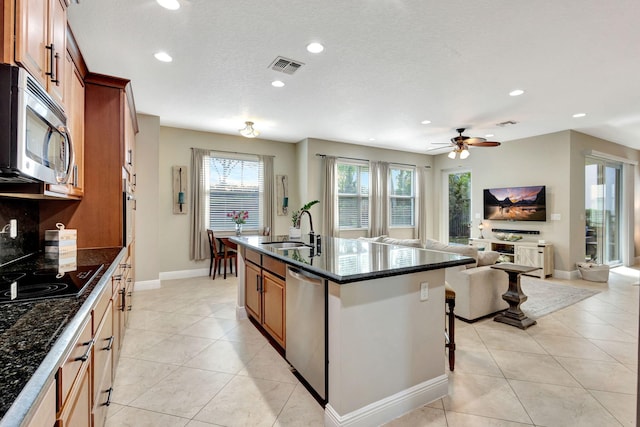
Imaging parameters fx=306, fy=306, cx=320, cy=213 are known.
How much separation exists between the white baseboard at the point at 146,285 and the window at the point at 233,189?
4.97 ft

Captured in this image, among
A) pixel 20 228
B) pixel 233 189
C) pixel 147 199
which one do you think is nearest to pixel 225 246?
pixel 233 189

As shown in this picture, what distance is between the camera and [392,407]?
6.31 ft

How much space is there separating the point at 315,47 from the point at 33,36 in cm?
208

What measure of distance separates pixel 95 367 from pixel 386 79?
3.68m

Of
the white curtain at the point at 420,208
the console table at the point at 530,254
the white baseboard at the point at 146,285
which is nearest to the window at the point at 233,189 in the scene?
the white baseboard at the point at 146,285

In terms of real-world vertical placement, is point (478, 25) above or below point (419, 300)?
above

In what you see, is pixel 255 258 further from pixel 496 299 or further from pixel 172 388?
pixel 496 299

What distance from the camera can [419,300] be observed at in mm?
2051

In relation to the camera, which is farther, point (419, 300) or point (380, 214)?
point (380, 214)

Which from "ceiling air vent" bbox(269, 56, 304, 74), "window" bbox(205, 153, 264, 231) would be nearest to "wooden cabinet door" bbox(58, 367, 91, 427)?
"ceiling air vent" bbox(269, 56, 304, 74)

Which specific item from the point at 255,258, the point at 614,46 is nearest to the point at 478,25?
the point at 614,46

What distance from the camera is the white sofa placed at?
11.7ft

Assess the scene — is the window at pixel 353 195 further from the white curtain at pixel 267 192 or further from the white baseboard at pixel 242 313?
the white baseboard at pixel 242 313

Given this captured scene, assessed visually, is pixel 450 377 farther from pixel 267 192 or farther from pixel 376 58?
pixel 267 192
